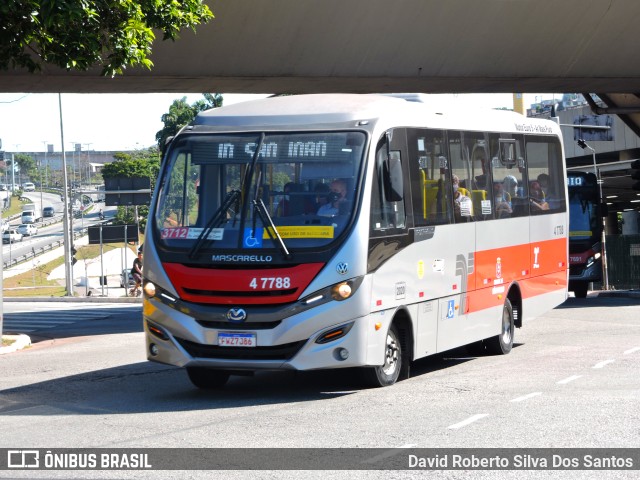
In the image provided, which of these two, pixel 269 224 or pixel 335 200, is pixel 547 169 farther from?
pixel 269 224

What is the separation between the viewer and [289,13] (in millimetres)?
24141

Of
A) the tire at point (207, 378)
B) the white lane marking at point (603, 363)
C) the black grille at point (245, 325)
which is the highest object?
the black grille at point (245, 325)

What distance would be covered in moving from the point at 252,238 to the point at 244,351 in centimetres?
120

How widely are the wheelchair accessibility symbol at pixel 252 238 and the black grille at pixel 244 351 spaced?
109cm

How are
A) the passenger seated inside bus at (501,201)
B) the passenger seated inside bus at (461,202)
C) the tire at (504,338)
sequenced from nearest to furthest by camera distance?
the passenger seated inside bus at (461,202) → the passenger seated inside bus at (501,201) → the tire at (504,338)

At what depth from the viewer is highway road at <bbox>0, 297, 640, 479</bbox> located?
976 centimetres

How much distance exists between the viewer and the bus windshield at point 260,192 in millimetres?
12445

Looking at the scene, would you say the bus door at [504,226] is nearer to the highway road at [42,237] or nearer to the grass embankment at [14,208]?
the highway road at [42,237]

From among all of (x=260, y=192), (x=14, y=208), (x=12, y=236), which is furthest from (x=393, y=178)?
(x=14, y=208)

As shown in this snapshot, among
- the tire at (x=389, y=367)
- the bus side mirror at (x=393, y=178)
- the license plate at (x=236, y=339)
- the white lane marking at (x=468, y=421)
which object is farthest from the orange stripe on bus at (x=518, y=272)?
the white lane marking at (x=468, y=421)

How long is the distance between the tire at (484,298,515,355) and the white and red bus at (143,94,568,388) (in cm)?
177

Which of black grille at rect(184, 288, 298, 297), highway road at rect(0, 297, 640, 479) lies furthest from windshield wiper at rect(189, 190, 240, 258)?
highway road at rect(0, 297, 640, 479)

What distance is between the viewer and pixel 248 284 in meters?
12.2

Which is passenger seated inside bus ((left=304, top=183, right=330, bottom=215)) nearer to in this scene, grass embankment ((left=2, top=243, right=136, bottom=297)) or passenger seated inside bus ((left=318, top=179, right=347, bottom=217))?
passenger seated inside bus ((left=318, top=179, right=347, bottom=217))
